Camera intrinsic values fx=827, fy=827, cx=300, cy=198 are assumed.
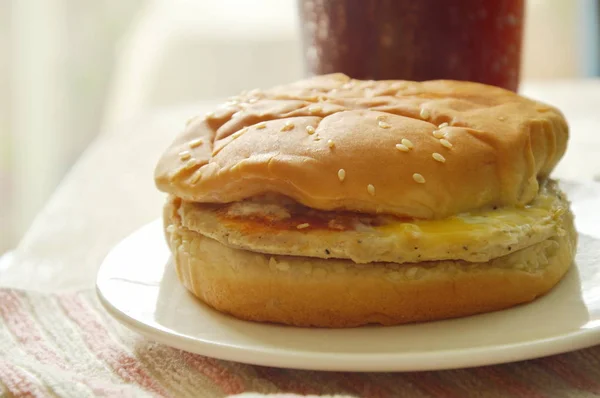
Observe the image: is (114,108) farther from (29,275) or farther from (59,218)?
(29,275)

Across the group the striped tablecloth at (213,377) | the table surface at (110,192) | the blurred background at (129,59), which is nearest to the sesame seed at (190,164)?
the striped tablecloth at (213,377)

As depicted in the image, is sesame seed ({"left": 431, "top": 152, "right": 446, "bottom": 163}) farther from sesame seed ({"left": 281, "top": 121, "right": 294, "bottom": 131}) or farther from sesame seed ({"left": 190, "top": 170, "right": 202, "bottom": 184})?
sesame seed ({"left": 190, "top": 170, "right": 202, "bottom": 184})

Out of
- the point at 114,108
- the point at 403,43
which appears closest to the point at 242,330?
the point at 403,43

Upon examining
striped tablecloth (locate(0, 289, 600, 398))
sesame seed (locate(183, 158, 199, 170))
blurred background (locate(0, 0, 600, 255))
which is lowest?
blurred background (locate(0, 0, 600, 255))

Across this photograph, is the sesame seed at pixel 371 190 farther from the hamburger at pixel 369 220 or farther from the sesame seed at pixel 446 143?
the sesame seed at pixel 446 143

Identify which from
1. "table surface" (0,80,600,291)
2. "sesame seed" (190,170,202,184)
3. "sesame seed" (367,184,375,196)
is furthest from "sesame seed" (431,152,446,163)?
"table surface" (0,80,600,291)
